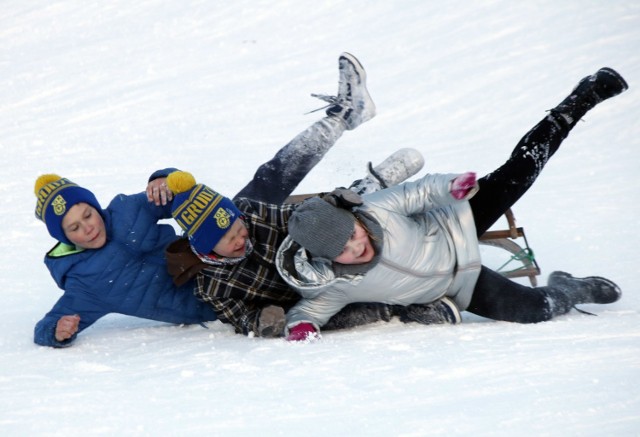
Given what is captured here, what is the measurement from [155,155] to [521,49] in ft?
9.38

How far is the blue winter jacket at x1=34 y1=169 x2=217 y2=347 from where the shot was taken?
3.29 m

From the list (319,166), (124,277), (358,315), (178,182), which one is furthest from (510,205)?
(319,166)

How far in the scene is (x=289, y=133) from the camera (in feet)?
18.6

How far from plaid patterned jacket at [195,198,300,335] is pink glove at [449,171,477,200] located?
0.74 m

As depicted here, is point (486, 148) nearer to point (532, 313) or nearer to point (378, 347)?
point (532, 313)

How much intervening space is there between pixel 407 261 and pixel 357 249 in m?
0.24

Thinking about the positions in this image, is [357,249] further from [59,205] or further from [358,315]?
[59,205]

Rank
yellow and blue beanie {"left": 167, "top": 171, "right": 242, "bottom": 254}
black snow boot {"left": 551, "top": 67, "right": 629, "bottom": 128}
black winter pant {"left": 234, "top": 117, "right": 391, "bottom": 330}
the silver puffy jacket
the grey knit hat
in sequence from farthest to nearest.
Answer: black winter pant {"left": 234, "top": 117, "right": 391, "bottom": 330}, black snow boot {"left": 551, "top": 67, "right": 629, "bottom": 128}, yellow and blue beanie {"left": 167, "top": 171, "right": 242, "bottom": 254}, the silver puffy jacket, the grey knit hat

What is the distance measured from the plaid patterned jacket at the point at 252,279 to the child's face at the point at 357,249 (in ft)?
1.47

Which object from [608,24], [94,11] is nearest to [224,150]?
[608,24]

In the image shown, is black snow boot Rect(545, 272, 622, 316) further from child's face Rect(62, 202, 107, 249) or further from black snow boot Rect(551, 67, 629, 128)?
child's face Rect(62, 202, 107, 249)

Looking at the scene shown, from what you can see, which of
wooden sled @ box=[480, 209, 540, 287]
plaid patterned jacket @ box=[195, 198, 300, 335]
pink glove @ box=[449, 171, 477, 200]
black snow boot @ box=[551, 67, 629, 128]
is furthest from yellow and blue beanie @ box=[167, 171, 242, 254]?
black snow boot @ box=[551, 67, 629, 128]

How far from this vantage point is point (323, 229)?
2793 mm

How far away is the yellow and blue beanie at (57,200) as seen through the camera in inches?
126
